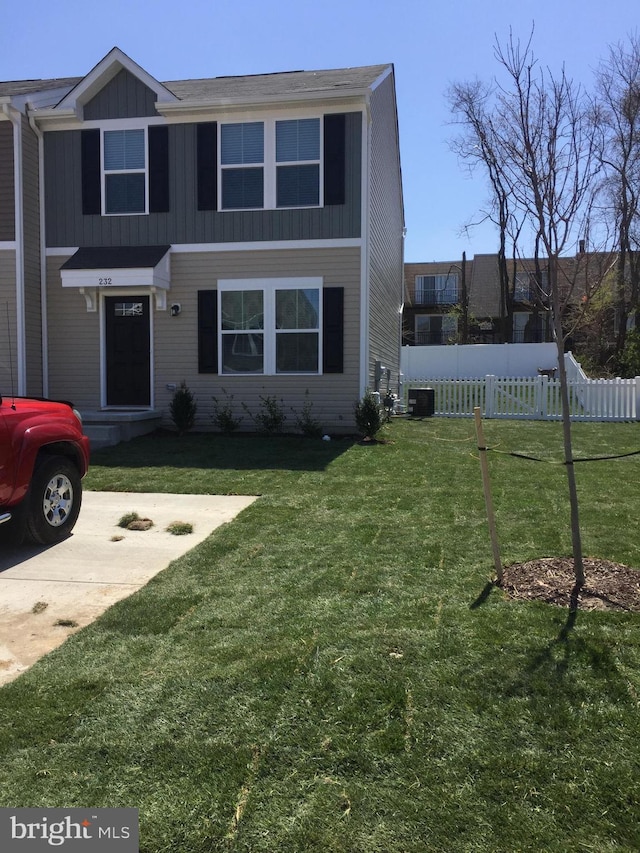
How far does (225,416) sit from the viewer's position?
11.2 metres

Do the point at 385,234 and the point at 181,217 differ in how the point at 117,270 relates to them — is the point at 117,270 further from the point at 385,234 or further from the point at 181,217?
the point at 385,234

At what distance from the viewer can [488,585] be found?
3.97 m

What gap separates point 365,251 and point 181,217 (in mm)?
3340

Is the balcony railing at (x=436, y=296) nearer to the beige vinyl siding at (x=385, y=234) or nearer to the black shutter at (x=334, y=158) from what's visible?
the beige vinyl siding at (x=385, y=234)

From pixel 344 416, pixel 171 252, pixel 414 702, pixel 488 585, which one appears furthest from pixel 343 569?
pixel 171 252

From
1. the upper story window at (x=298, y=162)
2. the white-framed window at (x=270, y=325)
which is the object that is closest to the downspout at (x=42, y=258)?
the white-framed window at (x=270, y=325)

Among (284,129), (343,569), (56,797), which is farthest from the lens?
(284,129)

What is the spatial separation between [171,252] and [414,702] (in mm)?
10162

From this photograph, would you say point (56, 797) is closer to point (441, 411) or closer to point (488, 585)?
point (488, 585)

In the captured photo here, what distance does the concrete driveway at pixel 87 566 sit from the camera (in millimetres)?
3484

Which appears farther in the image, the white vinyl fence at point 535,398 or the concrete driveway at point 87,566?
the white vinyl fence at point 535,398

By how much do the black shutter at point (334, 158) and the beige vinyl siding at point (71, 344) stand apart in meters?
4.74

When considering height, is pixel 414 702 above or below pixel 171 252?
below

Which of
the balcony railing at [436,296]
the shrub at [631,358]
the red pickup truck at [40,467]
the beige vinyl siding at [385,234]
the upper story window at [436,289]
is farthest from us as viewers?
the upper story window at [436,289]
